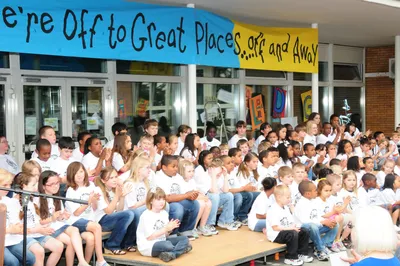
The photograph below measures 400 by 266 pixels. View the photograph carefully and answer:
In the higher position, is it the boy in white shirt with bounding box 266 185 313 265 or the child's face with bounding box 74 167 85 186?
the child's face with bounding box 74 167 85 186

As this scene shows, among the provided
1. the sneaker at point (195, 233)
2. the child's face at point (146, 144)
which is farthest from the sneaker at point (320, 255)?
the child's face at point (146, 144)

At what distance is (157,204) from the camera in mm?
A: 7430

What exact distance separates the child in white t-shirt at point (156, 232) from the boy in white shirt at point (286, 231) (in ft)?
4.54

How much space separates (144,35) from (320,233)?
4137 millimetres

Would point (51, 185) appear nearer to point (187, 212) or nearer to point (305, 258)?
point (187, 212)

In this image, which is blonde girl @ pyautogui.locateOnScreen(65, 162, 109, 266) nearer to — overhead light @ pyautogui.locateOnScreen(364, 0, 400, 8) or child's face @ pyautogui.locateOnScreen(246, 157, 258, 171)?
child's face @ pyautogui.locateOnScreen(246, 157, 258, 171)

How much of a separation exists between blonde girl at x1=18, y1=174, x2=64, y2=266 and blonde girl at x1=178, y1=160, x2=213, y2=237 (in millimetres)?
2169

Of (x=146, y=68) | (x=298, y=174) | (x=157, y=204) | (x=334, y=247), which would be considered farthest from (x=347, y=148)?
→ (x=157, y=204)

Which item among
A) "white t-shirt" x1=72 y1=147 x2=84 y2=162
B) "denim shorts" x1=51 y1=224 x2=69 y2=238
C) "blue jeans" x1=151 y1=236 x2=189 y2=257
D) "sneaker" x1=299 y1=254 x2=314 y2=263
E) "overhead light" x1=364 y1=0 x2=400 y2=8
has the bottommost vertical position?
"sneaker" x1=299 y1=254 x2=314 y2=263

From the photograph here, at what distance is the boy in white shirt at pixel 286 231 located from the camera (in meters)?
8.27

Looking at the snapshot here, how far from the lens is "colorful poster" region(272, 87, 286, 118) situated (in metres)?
16.4

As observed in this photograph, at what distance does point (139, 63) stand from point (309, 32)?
13.1 ft

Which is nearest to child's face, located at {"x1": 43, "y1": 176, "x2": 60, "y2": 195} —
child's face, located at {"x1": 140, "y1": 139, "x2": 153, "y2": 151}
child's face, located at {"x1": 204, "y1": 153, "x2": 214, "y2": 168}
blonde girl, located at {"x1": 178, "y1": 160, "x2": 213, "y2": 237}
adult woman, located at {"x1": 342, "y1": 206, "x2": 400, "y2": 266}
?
blonde girl, located at {"x1": 178, "y1": 160, "x2": 213, "y2": 237}

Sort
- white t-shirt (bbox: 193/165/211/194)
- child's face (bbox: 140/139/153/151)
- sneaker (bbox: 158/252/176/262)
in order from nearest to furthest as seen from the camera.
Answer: sneaker (bbox: 158/252/176/262) < white t-shirt (bbox: 193/165/211/194) < child's face (bbox: 140/139/153/151)
